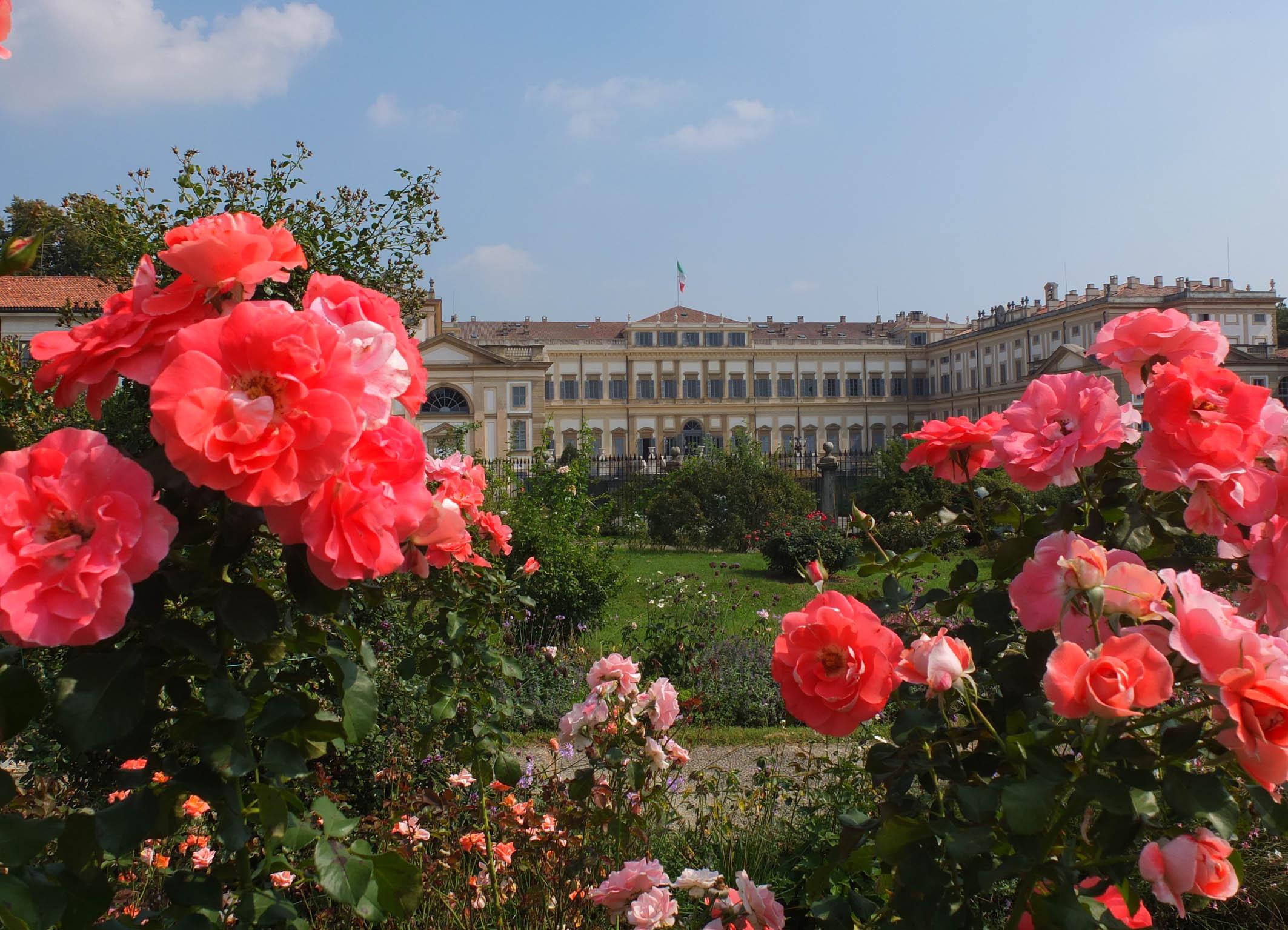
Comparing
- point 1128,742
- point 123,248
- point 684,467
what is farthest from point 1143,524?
point 684,467

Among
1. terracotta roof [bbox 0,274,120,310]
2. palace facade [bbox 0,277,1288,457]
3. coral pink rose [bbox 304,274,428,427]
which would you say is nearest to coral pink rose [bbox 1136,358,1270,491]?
coral pink rose [bbox 304,274,428,427]

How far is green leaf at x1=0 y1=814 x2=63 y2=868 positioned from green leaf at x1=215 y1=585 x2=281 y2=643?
0.21 m

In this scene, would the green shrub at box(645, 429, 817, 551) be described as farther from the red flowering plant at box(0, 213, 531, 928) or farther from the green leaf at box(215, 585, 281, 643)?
the green leaf at box(215, 585, 281, 643)

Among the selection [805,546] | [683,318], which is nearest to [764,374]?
[683,318]

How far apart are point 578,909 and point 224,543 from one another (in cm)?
144

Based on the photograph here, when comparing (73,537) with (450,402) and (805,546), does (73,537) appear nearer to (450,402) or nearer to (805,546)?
(805,546)

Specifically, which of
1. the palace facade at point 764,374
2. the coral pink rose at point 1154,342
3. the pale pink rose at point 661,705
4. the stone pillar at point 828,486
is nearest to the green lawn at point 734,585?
the stone pillar at point 828,486

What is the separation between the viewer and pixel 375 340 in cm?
82

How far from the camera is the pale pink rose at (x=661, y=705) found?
1.80 m

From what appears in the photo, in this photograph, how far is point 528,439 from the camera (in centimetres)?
3703

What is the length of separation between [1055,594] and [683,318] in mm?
51644

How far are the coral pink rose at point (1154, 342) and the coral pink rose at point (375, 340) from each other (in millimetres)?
859

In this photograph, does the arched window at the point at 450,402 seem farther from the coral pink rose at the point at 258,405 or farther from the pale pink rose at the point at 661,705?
the coral pink rose at the point at 258,405

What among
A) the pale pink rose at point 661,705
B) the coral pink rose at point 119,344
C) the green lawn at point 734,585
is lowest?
the green lawn at point 734,585
